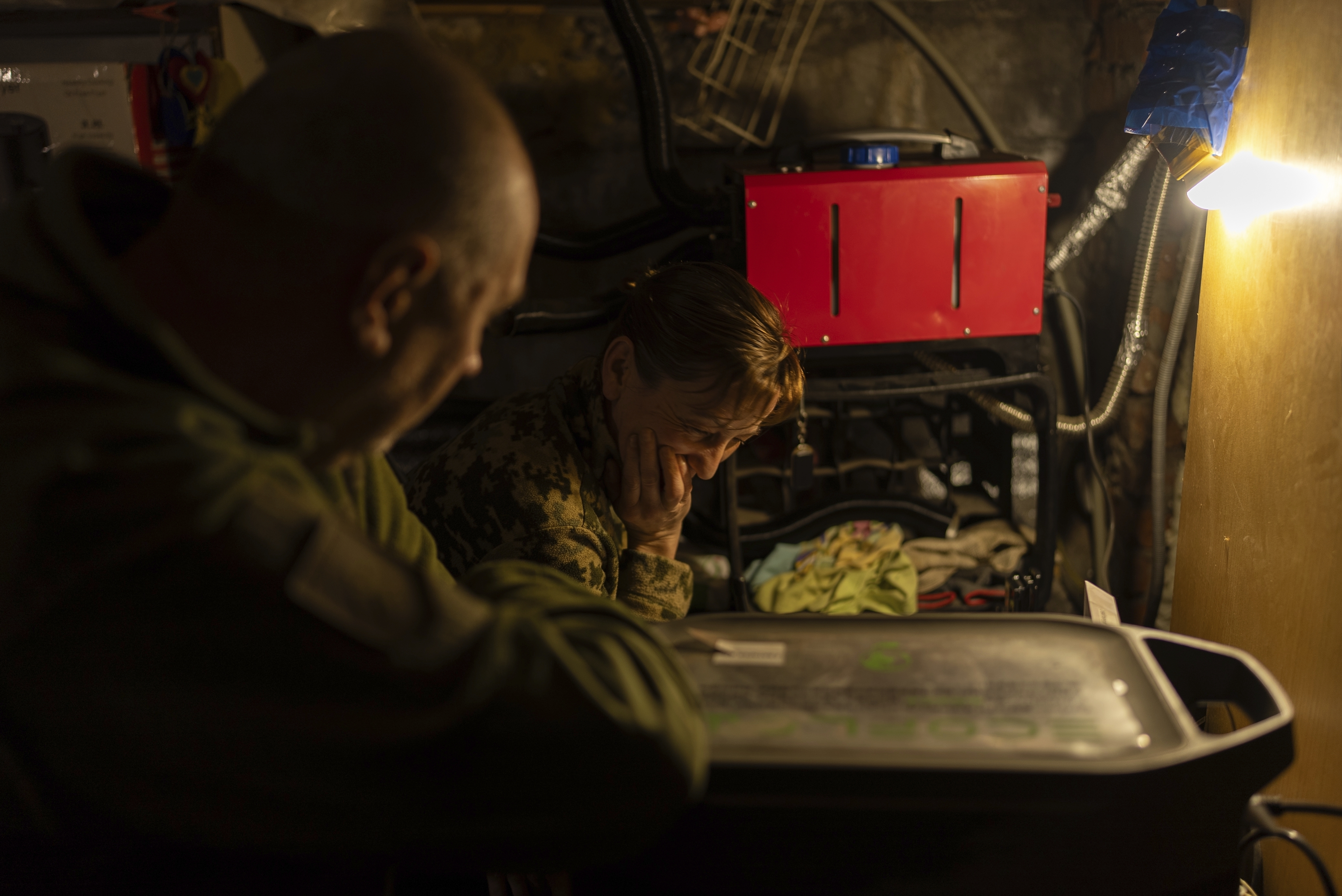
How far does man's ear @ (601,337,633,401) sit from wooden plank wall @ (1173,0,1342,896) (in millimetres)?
890

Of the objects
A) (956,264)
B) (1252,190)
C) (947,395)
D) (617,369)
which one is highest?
(1252,190)

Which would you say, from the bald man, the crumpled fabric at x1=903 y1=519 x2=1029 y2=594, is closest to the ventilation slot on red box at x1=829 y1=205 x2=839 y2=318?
the crumpled fabric at x1=903 y1=519 x2=1029 y2=594

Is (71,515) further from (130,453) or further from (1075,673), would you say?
(1075,673)

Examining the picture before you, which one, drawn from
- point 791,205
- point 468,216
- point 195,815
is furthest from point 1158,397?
point 195,815

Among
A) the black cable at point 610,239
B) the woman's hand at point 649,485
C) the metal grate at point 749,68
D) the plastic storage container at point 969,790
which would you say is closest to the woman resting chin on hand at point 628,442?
the woman's hand at point 649,485

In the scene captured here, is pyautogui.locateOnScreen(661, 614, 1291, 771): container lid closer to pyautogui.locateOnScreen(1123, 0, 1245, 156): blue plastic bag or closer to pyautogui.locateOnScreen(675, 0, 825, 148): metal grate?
pyautogui.locateOnScreen(1123, 0, 1245, 156): blue plastic bag

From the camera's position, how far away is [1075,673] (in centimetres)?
72

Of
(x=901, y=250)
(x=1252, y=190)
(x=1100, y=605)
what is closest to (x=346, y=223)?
(x=1100, y=605)

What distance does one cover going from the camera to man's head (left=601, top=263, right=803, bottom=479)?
4.06 ft

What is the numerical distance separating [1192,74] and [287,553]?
152 centimetres

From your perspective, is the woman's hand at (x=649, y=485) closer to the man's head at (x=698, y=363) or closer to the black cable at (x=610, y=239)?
the man's head at (x=698, y=363)

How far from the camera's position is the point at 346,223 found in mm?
512

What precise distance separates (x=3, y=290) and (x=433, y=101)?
0.85 ft

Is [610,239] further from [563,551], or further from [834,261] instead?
[563,551]
